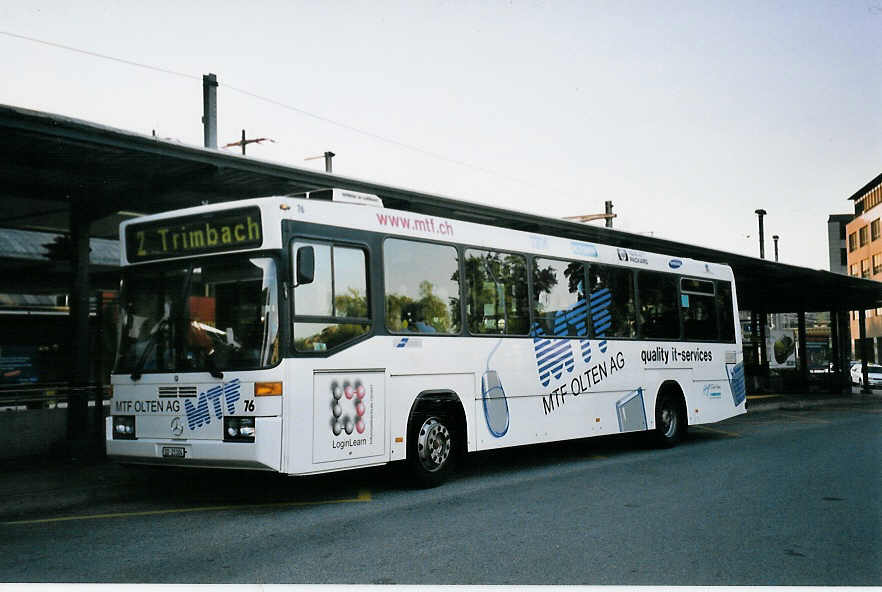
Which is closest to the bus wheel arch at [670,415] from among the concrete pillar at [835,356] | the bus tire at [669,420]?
the bus tire at [669,420]

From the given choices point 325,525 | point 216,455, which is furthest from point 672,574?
point 216,455

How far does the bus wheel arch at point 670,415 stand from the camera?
1423 centimetres

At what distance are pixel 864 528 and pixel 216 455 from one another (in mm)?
5860

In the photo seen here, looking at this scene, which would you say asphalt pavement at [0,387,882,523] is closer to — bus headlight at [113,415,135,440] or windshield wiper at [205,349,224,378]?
bus headlight at [113,415,135,440]

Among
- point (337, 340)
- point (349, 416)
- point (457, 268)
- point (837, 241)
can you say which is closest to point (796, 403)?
point (457, 268)

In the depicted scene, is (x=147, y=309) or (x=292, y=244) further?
(x=147, y=309)

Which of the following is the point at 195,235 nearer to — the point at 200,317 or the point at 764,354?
the point at 200,317

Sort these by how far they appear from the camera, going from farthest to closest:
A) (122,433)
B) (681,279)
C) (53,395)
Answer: (681,279) → (53,395) → (122,433)

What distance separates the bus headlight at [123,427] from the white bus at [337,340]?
18 mm

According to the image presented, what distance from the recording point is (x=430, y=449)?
9.91 meters

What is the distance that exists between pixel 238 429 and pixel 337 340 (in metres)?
1.33

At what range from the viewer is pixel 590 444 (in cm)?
1556

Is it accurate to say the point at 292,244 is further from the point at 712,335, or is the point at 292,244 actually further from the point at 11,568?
the point at 712,335

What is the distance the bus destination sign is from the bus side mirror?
1.56 ft
